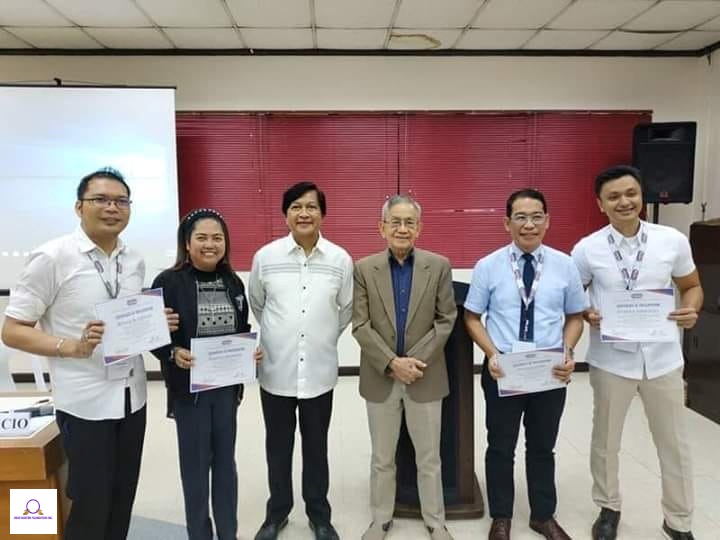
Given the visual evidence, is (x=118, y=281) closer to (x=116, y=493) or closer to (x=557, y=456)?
(x=116, y=493)

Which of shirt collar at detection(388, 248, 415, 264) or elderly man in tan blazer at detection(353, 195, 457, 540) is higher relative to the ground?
shirt collar at detection(388, 248, 415, 264)

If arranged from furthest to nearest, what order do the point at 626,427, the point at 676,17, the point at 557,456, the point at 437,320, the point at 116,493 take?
1. the point at 676,17
2. the point at 626,427
3. the point at 557,456
4. the point at 437,320
5. the point at 116,493

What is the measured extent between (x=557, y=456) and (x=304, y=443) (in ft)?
5.95

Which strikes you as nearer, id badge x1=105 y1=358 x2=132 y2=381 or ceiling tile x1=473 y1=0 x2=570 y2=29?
id badge x1=105 y1=358 x2=132 y2=381

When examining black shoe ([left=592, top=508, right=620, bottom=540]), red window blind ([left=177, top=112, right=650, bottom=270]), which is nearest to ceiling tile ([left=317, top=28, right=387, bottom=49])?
red window blind ([left=177, top=112, right=650, bottom=270])

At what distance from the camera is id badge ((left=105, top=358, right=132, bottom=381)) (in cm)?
177

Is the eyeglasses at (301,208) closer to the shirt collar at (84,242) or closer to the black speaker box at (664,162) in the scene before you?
the shirt collar at (84,242)

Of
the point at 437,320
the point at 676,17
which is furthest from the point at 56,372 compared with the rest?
the point at 676,17

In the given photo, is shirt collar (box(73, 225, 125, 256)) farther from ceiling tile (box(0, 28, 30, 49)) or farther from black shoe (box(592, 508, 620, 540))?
ceiling tile (box(0, 28, 30, 49))

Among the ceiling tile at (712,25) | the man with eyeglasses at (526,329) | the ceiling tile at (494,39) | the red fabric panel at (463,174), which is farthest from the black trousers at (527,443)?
the ceiling tile at (712,25)

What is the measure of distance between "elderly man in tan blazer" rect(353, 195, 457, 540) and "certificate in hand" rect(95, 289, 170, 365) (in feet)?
2.57

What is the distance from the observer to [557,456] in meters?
3.21

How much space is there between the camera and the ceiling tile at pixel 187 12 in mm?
3572

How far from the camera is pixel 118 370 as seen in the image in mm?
1785
